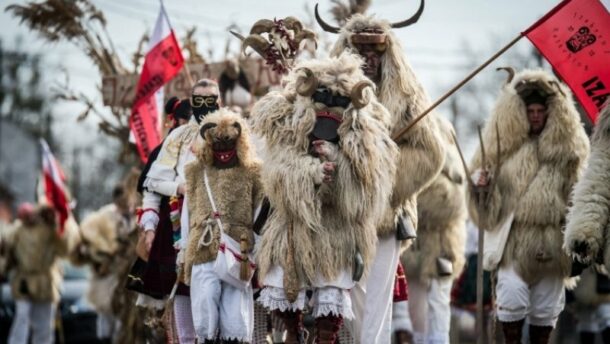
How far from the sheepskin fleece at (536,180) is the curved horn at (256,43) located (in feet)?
8.24

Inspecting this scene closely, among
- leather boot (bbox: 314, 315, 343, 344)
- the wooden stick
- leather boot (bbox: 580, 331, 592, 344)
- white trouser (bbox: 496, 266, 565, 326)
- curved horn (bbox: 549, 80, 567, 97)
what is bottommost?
leather boot (bbox: 580, 331, 592, 344)

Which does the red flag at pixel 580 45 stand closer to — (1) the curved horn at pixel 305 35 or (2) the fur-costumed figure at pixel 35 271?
(1) the curved horn at pixel 305 35

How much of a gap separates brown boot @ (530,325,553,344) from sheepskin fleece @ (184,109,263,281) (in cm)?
317

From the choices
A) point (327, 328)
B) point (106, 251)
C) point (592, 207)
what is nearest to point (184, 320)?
point (327, 328)

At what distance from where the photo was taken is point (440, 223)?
15219 mm

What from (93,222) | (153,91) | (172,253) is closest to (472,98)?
(93,222)

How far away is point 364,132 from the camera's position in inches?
425

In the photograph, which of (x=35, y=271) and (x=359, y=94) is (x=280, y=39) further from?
(x=35, y=271)

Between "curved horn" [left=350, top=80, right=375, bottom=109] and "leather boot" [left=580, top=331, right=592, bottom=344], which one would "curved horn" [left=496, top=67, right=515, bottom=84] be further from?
"leather boot" [left=580, top=331, right=592, bottom=344]

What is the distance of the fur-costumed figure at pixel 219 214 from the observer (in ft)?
37.0

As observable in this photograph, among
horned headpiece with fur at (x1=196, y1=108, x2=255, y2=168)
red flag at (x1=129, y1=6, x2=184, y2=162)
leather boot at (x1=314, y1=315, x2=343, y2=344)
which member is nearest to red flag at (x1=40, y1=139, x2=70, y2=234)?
red flag at (x1=129, y1=6, x2=184, y2=162)

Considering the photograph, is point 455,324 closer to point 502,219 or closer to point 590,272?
point 590,272

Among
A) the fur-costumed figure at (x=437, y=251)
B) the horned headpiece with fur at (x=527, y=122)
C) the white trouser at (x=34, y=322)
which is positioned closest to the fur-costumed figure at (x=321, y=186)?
the horned headpiece with fur at (x=527, y=122)

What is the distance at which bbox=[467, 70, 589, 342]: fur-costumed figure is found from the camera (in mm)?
12867
